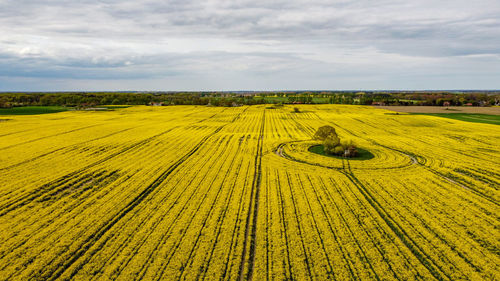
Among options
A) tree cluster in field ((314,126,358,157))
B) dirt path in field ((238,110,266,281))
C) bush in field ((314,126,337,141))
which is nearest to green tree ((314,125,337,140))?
bush in field ((314,126,337,141))

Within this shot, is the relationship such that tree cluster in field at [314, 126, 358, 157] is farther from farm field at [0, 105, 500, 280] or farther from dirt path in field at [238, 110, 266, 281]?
dirt path in field at [238, 110, 266, 281]

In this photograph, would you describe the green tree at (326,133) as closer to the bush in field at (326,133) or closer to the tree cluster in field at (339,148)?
the bush in field at (326,133)

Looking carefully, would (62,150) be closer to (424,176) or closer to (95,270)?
(95,270)

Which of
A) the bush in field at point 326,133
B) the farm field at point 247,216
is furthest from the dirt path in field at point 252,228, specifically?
the bush in field at point 326,133

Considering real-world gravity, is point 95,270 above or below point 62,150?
below

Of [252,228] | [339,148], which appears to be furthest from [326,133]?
[252,228]

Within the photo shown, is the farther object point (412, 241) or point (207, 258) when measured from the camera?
point (412, 241)

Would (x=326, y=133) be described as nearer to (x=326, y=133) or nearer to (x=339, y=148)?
(x=326, y=133)

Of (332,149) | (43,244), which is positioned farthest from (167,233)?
(332,149)
